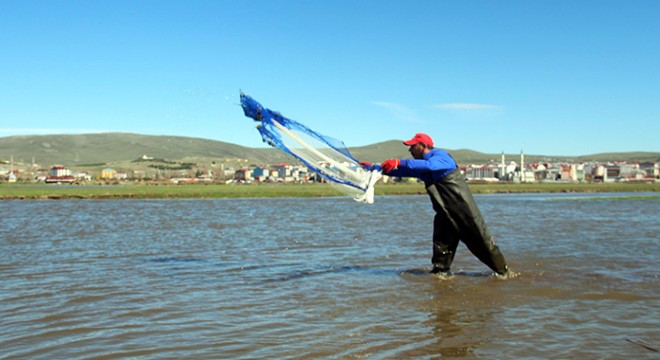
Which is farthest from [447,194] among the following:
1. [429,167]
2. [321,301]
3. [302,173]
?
[302,173]

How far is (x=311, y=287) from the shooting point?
991cm

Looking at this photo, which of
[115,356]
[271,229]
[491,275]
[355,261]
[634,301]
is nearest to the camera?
[115,356]

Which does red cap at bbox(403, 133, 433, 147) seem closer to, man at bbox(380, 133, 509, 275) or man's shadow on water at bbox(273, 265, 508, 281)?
man at bbox(380, 133, 509, 275)

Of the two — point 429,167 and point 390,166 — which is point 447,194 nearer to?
point 429,167

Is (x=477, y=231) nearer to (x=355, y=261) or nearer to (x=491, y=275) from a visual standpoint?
(x=491, y=275)

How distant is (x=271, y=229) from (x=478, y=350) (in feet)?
51.6

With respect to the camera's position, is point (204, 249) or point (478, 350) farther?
point (204, 249)

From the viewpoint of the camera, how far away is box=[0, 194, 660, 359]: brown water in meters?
6.41

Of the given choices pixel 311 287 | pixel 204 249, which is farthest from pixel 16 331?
pixel 204 249

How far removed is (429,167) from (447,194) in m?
0.64

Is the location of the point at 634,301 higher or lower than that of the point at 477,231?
lower

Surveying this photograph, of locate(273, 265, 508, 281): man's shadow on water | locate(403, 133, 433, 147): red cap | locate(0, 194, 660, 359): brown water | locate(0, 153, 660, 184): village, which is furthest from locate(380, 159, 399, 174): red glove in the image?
locate(0, 153, 660, 184): village

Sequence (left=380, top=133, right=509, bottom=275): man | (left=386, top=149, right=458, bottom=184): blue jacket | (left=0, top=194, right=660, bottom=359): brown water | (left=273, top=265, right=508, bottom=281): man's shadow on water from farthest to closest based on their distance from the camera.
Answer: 1. (left=273, top=265, right=508, bottom=281): man's shadow on water
2. (left=380, top=133, right=509, bottom=275): man
3. (left=386, top=149, right=458, bottom=184): blue jacket
4. (left=0, top=194, right=660, bottom=359): brown water

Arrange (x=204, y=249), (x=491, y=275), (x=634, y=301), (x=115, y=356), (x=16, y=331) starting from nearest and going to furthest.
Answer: (x=115, y=356), (x=16, y=331), (x=634, y=301), (x=491, y=275), (x=204, y=249)
